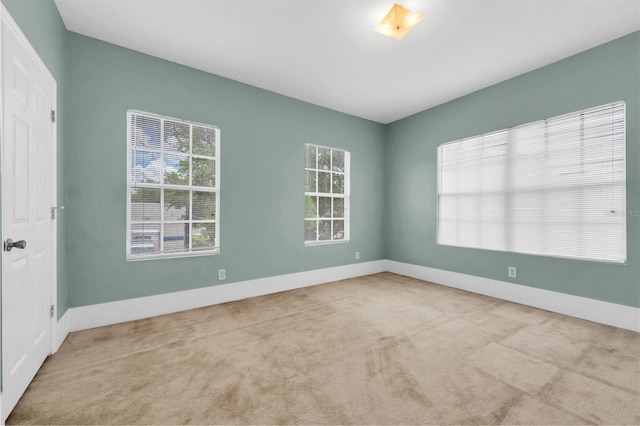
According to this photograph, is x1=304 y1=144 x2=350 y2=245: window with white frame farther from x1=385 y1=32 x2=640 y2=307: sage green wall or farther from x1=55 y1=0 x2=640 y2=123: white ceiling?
x1=55 y1=0 x2=640 y2=123: white ceiling

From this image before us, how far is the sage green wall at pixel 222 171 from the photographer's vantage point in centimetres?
276

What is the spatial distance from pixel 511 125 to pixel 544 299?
2.23 meters

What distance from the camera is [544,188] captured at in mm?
3396

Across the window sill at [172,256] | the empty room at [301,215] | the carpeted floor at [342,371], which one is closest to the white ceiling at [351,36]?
the empty room at [301,215]

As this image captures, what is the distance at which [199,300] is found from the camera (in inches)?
133

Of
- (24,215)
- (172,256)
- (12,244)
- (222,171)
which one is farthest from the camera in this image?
(222,171)

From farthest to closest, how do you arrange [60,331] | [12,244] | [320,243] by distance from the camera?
[320,243] → [60,331] → [12,244]

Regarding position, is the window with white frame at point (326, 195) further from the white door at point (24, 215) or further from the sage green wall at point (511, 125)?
the white door at point (24, 215)

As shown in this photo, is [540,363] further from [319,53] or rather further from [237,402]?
[319,53]

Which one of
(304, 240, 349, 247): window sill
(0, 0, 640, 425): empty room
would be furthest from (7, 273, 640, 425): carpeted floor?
(304, 240, 349, 247): window sill

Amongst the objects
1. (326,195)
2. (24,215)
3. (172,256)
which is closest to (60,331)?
(172,256)

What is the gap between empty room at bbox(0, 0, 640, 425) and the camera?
68.7 inches

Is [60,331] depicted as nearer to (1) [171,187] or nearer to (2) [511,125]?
(1) [171,187]

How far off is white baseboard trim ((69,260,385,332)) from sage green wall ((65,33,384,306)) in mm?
83
